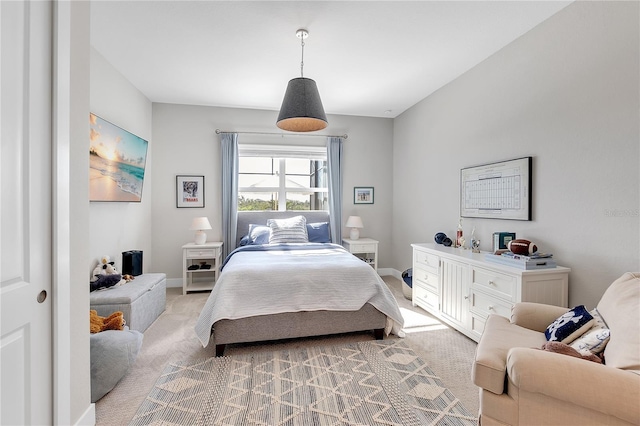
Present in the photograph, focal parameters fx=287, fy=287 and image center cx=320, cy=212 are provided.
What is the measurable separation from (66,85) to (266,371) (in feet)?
7.04

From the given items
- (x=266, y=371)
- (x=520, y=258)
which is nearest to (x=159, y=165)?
(x=266, y=371)

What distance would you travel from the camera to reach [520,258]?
2.25m

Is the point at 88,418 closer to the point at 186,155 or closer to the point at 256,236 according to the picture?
the point at 256,236

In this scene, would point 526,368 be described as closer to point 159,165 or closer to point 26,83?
point 26,83

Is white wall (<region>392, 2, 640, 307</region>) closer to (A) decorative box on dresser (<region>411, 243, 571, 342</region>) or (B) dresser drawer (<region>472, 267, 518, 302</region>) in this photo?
(A) decorative box on dresser (<region>411, 243, 571, 342</region>)

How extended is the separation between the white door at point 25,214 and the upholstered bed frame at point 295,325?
1.17 meters

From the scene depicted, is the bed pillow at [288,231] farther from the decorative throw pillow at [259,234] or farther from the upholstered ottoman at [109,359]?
the upholstered ottoman at [109,359]

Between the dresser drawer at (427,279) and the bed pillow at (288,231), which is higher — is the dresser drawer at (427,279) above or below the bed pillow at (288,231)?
below

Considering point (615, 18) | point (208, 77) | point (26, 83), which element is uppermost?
point (208, 77)

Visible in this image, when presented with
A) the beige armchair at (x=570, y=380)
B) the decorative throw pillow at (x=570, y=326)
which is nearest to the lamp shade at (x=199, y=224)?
the beige armchair at (x=570, y=380)

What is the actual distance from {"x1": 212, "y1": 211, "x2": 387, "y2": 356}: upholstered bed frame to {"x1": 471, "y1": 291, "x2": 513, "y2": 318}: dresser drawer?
0.83 meters

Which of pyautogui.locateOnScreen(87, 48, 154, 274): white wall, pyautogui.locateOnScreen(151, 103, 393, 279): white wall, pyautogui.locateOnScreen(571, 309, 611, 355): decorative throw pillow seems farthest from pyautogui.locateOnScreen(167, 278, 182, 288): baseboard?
pyautogui.locateOnScreen(571, 309, 611, 355): decorative throw pillow

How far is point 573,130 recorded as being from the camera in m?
2.23

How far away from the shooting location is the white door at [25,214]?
1.12 m
